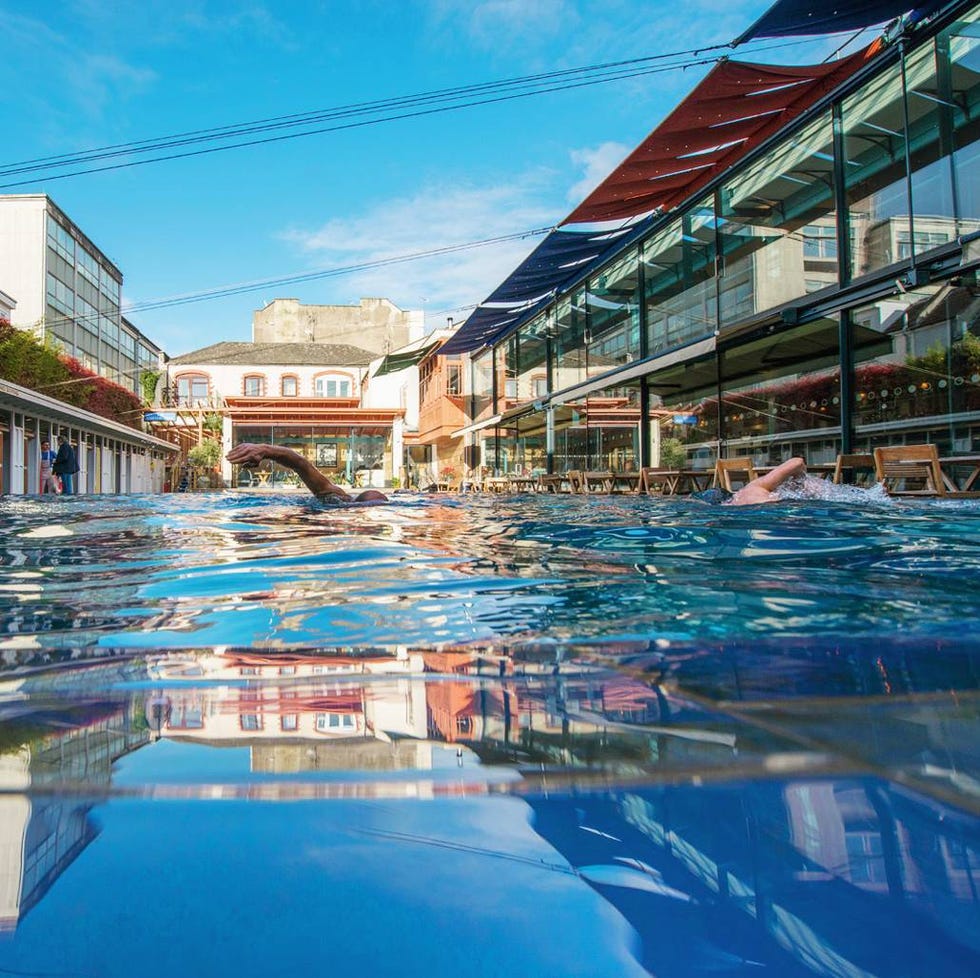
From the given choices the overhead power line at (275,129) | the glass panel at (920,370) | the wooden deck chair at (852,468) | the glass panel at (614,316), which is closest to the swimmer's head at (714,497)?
the wooden deck chair at (852,468)

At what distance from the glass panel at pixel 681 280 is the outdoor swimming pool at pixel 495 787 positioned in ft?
31.1

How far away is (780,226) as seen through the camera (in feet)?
28.9

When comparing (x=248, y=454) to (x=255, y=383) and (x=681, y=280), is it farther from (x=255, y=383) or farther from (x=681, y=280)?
(x=255, y=383)

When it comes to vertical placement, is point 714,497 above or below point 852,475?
below

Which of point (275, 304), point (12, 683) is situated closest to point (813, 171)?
point (12, 683)

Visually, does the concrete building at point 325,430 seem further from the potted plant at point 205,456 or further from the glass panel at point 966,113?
the glass panel at point 966,113

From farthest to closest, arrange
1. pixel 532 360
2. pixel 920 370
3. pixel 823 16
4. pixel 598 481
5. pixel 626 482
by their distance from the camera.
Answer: pixel 532 360
pixel 598 481
pixel 626 482
pixel 920 370
pixel 823 16

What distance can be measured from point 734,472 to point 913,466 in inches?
135

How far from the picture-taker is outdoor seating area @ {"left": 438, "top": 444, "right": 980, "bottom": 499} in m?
6.10

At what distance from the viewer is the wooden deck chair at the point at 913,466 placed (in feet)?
19.7

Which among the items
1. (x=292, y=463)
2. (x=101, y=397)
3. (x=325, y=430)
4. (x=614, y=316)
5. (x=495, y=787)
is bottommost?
(x=495, y=787)

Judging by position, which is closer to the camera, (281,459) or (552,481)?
(281,459)

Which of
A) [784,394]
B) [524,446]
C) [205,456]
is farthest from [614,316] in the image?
[205,456]

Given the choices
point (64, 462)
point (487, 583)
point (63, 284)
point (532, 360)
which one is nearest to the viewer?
point (487, 583)
